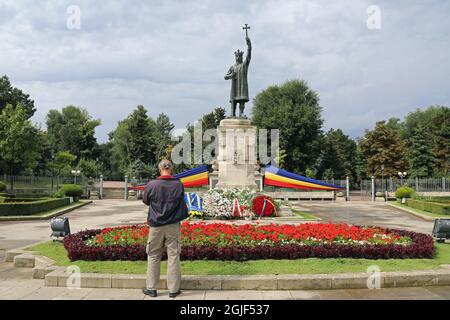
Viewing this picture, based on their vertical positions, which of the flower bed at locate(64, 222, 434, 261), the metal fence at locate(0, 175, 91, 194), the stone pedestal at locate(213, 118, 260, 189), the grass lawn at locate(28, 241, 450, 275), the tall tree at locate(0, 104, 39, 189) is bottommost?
the grass lawn at locate(28, 241, 450, 275)

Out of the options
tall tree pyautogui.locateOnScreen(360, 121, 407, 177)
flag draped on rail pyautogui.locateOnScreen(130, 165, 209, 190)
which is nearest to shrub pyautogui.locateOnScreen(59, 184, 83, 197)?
flag draped on rail pyautogui.locateOnScreen(130, 165, 209, 190)

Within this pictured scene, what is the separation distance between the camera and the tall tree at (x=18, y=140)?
126 ft

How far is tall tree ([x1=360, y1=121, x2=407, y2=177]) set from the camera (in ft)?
188

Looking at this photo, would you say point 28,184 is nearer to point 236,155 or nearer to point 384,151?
point 236,155

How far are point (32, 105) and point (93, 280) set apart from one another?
70179 mm

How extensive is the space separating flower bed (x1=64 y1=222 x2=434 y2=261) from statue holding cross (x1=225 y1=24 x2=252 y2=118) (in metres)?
12.1

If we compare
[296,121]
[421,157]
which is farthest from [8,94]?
[421,157]

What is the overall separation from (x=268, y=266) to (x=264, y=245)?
842mm

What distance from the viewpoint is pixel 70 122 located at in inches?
2904

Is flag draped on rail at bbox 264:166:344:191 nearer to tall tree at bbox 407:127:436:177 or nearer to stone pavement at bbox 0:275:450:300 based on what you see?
stone pavement at bbox 0:275:450:300

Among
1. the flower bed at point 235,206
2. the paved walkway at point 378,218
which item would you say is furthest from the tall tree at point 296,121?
the flower bed at point 235,206

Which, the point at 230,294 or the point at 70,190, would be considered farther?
the point at 70,190

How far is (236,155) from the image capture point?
19.3m

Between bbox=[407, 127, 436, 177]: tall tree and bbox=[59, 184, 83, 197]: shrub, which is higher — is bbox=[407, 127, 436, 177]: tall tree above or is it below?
above
